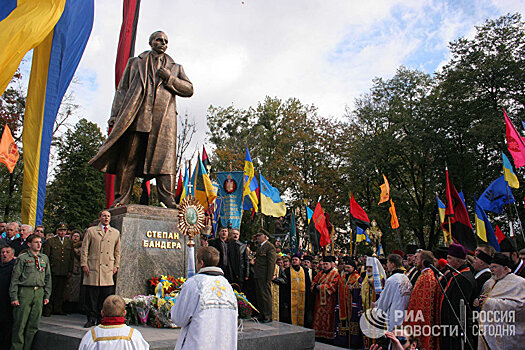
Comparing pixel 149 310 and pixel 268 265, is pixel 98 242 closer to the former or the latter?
pixel 149 310

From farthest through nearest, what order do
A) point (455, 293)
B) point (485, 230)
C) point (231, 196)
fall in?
point (231, 196)
point (485, 230)
point (455, 293)

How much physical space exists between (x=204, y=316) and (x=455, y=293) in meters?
3.63

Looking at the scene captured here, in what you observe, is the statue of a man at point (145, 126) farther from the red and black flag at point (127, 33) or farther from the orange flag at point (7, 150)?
the orange flag at point (7, 150)

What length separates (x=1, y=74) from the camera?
683cm

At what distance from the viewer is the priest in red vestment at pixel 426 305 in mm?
6062

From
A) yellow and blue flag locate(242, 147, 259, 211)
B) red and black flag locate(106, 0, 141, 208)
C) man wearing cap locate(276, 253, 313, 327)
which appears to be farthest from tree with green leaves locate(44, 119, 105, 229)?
man wearing cap locate(276, 253, 313, 327)

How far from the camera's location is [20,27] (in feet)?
24.2

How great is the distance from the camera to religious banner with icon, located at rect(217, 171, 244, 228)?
15.2 m

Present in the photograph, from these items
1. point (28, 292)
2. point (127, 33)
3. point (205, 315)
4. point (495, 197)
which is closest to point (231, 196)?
point (127, 33)

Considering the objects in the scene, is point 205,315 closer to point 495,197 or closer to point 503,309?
point 503,309

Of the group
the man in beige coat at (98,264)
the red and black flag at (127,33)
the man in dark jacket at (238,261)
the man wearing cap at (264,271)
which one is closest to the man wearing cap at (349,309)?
the man in dark jacket at (238,261)

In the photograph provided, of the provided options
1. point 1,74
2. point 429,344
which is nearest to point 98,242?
point 1,74

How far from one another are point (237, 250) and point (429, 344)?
184 inches

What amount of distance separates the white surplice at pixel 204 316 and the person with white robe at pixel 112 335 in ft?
1.27
